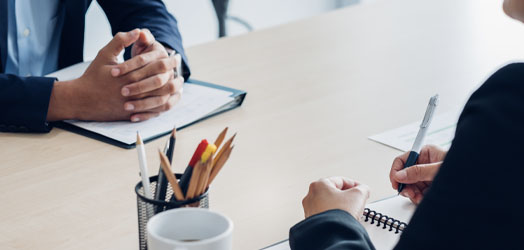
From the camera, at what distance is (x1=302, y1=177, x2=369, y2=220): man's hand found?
0.91 metres

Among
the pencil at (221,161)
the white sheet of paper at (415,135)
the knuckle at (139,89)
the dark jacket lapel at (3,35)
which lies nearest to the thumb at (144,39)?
the knuckle at (139,89)

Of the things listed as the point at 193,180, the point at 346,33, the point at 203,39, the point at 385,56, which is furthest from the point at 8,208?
the point at 203,39

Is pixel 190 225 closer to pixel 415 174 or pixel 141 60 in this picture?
pixel 415 174

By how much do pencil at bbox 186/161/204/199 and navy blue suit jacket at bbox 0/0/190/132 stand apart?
0.64m

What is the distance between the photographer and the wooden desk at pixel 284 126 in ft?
Result: 3.30

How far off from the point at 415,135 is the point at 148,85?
0.53m

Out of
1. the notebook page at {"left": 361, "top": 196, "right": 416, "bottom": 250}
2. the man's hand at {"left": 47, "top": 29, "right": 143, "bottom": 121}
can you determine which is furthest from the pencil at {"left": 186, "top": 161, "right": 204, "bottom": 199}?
the man's hand at {"left": 47, "top": 29, "right": 143, "bottom": 121}

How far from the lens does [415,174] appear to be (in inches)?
40.1

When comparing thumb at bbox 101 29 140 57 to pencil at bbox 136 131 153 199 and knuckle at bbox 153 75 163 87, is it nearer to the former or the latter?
knuckle at bbox 153 75 163 87

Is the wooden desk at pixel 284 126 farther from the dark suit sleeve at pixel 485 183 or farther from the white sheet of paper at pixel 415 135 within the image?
the dark suit sleeve at pixel 485 183

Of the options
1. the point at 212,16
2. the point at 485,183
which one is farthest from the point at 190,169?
the point at 212,16

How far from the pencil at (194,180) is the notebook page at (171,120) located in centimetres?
51

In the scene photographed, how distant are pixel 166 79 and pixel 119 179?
320mm

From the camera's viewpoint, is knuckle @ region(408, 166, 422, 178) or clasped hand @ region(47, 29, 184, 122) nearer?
knuckle @ region(408, 166, 422, 178)
